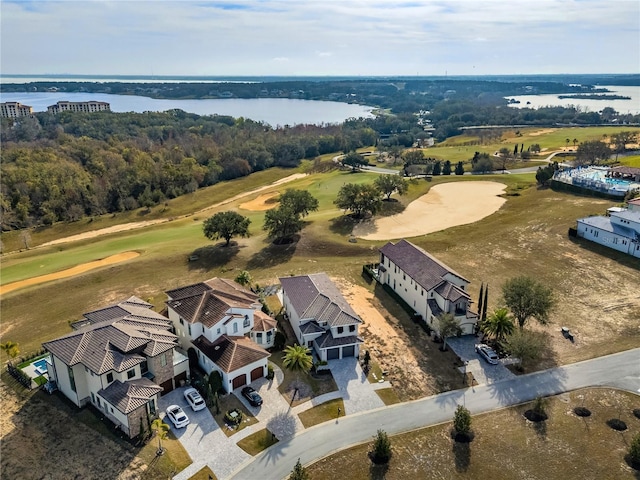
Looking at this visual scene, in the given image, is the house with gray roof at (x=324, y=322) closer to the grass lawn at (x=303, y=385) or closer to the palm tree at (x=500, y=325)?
the grass lawn at (x=303, y=385)

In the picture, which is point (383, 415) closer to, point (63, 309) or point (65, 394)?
point (65, 394)

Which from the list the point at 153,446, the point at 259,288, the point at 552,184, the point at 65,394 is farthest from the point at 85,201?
the point at 552,184

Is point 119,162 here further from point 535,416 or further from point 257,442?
point 535,416

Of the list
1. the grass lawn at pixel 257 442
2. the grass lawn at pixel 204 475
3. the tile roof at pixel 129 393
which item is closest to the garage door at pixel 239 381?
the grass lawn at pixel 257 442

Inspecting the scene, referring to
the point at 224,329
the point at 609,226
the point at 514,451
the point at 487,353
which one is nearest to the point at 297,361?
the point at 224,329

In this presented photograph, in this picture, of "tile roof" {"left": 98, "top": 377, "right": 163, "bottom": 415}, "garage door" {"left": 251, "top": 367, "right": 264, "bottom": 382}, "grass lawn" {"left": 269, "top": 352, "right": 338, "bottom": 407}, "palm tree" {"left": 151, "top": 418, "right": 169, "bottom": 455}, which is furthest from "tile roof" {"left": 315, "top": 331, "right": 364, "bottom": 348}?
"palm tree" {"left": 151, "top": 418, "right": 169, "bottom": 455}

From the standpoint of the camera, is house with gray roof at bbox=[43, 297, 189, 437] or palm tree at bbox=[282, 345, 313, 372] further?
palm tree at bbox=[282, 345, 313, 372]

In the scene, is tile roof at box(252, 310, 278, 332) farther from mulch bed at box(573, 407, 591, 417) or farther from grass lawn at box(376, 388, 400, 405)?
Answer: mulch bed at box(573, 407, 591, 417)
